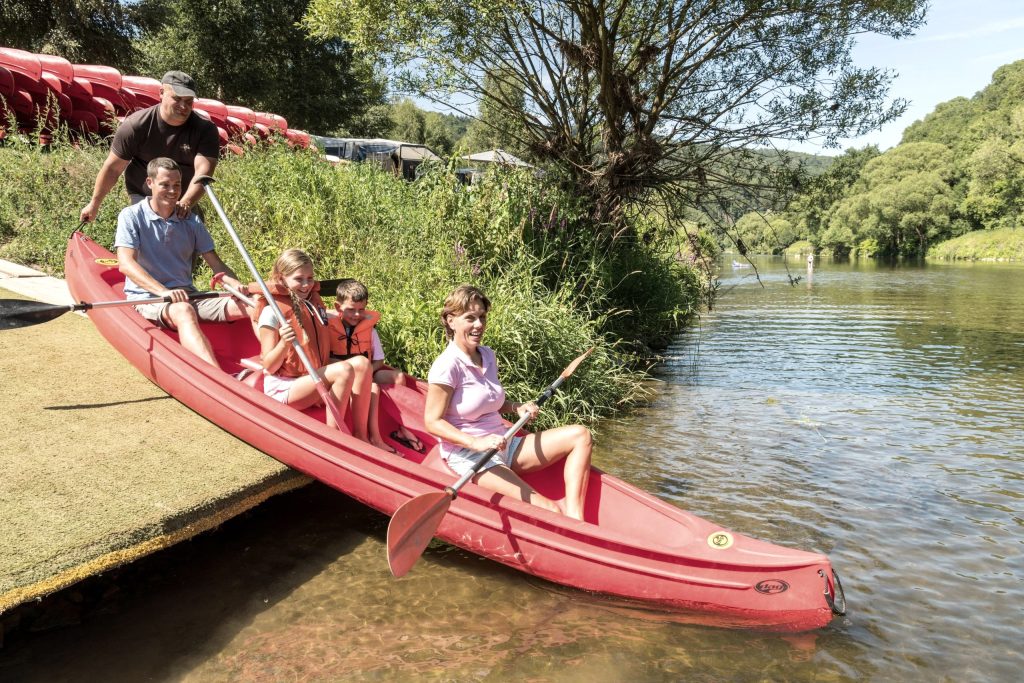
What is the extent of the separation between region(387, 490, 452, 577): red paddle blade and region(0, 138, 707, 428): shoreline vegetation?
8.45ft

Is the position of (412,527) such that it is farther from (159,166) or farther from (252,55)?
(252,55)

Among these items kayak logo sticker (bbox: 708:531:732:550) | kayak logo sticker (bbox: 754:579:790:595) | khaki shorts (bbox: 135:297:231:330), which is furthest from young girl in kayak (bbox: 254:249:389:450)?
kayak logo sticker (bbox: 754:579:790:595)

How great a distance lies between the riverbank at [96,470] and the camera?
3039mm

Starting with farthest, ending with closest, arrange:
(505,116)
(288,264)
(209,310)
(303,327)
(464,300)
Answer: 1. (505,116)
2. (209,310)
3. (303,327)
4. (288,264)
5. (464,300)

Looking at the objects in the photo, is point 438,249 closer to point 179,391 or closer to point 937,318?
point 179,391

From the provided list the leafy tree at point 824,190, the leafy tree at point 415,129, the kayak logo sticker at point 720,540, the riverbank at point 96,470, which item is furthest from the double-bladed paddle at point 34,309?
the leafy tree at point 415,129

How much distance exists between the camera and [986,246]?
40031 millimetres

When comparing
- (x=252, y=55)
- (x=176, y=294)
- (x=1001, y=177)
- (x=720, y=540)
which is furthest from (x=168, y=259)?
(x=1001, y=177)

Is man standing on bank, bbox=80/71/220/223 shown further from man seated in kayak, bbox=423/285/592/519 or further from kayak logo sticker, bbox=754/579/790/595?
kayak logo sticker, bbox=754/579/790/595

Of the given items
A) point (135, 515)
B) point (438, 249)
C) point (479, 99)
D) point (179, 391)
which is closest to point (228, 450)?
point (179, 391)

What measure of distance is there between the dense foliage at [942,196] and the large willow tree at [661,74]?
26324 millimetres

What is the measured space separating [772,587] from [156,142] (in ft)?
15.7

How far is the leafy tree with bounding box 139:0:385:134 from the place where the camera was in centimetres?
2039

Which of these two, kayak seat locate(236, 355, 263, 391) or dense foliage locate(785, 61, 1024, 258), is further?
dense foliage locate(785, 61, 1024, 258)
